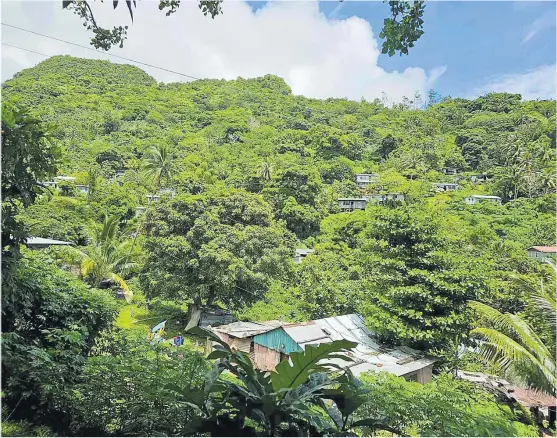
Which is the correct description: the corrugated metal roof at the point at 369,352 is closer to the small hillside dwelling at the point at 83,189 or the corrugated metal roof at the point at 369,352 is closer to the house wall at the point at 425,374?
the house wall at the point at 425,374

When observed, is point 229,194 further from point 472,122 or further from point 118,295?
point 472,122

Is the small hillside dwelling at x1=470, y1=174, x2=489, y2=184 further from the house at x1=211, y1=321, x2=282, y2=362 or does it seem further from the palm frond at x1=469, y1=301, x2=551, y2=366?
the palm frond at x1=469, y1=301, x2=551, y2=366

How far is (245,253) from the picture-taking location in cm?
1038

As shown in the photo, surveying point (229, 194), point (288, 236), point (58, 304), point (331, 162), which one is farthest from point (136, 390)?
point (331, 162)

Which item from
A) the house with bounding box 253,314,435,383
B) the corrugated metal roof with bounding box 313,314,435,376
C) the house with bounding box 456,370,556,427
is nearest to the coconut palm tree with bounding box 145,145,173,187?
the house with bounding box 253,314,435,383

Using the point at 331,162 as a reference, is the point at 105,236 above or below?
below

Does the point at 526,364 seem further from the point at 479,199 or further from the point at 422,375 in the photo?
the point at 479,199

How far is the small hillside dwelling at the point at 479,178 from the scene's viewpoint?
2465 cm

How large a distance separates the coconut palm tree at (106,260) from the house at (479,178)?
73.3ft

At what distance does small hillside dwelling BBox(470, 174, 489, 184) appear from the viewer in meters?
24.7

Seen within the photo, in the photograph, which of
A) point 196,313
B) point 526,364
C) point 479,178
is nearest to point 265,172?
point 196,313

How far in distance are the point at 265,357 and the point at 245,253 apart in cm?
365

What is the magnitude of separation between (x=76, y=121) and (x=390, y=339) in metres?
24.7

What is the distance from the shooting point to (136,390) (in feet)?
5.99
